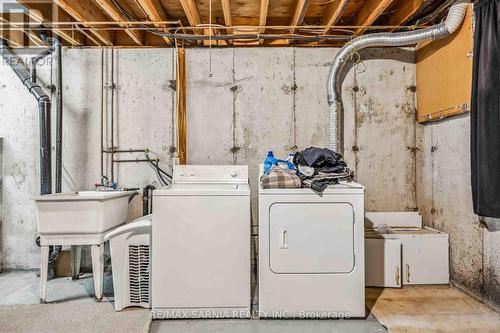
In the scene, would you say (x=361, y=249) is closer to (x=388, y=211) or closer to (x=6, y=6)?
(x=388, y=211)

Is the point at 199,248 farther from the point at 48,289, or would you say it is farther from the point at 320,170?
the point at 48,289

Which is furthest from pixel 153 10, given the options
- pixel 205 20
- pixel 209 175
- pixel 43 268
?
pixel 43 268

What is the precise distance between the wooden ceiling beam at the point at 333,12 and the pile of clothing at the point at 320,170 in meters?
1.35

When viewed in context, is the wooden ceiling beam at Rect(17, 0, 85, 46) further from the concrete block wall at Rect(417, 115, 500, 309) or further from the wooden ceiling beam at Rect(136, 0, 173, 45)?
the concrete block wall at Rect(417, 115, 500, 309)

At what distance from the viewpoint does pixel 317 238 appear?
8.10 ft

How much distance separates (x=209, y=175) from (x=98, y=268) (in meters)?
1.20

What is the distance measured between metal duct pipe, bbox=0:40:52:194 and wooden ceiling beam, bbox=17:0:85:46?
0.60 meters

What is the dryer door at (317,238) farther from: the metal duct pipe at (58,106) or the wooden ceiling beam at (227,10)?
the metal duct pipe at (58,106)

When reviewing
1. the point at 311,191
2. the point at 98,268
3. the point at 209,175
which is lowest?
the point at 98,268

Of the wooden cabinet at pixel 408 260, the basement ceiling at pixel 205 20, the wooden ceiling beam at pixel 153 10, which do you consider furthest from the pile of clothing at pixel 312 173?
the wooden ceiling beam at pixel 153 10

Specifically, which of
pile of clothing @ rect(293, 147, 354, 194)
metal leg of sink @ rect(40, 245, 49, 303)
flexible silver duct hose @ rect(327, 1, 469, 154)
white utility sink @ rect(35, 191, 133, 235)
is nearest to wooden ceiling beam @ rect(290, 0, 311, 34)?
flexible silver duct hose @ rect(327, 1, 469, 154)

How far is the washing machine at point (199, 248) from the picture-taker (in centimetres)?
249

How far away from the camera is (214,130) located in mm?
3693

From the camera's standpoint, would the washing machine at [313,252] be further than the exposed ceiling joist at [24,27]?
No
